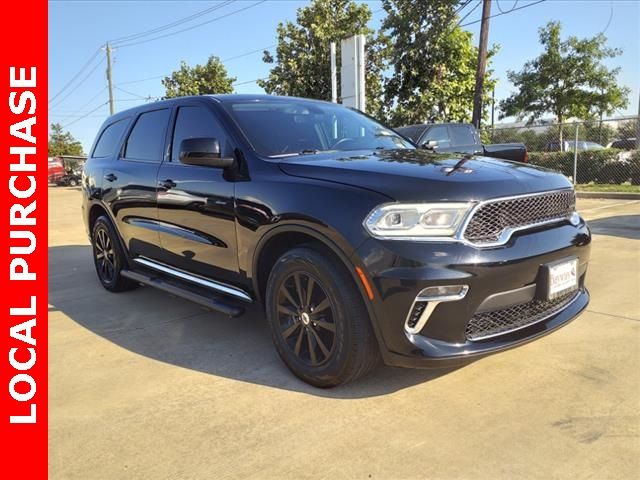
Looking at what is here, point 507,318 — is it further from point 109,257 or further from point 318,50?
point 318,50

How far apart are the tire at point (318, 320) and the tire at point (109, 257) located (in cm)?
261

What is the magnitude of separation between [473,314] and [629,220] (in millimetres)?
7503

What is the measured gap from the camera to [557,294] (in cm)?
287

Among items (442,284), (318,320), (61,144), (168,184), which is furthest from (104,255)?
(61,144)

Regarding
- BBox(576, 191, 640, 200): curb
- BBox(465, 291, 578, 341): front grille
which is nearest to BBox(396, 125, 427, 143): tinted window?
BBox(576, 191, 640, 200): curb

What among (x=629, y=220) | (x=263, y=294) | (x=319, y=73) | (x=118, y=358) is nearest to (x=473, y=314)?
(x=263, y=294)

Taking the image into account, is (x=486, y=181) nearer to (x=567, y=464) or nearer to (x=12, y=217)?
(x=567, y=464)

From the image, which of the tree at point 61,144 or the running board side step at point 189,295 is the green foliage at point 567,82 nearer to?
the running board side step at point 189,295

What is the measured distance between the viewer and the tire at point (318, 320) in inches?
107

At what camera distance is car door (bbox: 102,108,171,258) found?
4398mm

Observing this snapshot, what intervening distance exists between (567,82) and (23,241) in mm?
26682

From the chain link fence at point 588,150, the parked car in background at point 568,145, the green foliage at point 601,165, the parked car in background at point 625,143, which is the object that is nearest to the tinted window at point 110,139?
the chain link fence at point 588,150

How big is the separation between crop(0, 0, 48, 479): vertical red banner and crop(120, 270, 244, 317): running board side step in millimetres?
772

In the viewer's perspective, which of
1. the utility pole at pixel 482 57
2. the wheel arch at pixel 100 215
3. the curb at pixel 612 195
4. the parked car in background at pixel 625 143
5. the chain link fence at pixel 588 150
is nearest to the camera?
the wheel arch at pixel 100 215
